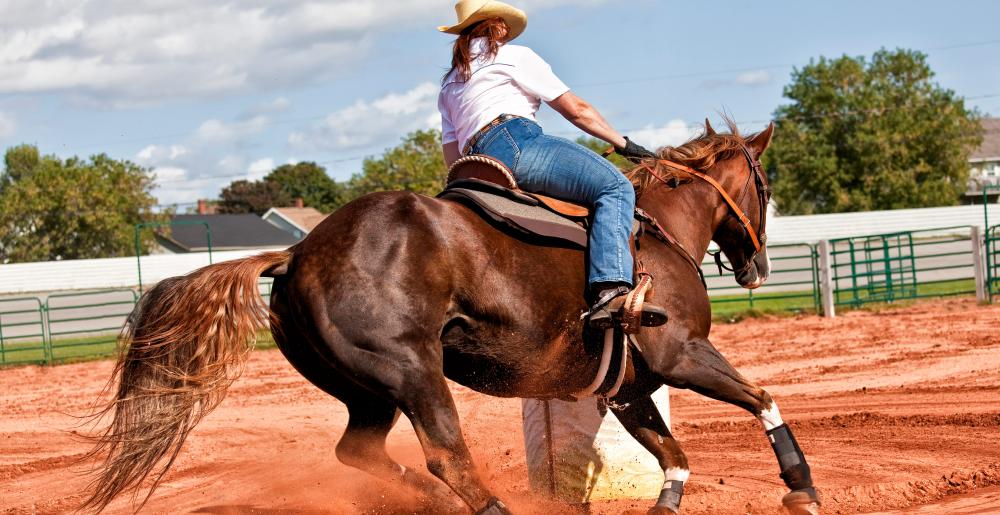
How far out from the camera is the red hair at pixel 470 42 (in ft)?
15.8

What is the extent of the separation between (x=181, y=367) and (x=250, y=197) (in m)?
90.1

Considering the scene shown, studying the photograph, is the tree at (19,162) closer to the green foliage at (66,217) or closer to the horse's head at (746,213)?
the green foliage at (66,217)

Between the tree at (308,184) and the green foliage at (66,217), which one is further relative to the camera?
the tree at (308,184)

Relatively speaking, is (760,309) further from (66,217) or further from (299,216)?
(299,216)

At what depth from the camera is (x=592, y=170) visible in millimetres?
4820

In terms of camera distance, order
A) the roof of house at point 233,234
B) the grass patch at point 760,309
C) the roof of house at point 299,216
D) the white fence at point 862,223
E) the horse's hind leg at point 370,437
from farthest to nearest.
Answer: the roof of house at point 299,216, the roof of house at point 233,234, the white fence at point 862,223, the grass patch at point 760,309, the horse's hind leg at point 370,437

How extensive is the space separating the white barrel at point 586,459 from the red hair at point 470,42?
7.72 ft

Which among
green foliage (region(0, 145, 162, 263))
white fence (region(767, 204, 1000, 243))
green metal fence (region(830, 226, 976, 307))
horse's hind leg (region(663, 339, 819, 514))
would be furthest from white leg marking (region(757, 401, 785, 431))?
green foliage (region(0, 145, 162, 263))

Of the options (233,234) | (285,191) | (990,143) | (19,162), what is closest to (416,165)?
(233,234)

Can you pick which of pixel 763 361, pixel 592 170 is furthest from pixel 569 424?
pixel 763 361

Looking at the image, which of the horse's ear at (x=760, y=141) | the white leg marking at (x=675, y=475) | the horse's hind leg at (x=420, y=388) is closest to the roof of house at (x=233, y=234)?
the horse's ear at (x=760, y=141)

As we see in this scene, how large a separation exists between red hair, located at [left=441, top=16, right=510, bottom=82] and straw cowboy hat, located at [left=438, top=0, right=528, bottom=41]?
0.09 ft

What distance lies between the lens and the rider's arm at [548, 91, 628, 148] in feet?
16.3

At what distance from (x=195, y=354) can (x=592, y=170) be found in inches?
80.2
